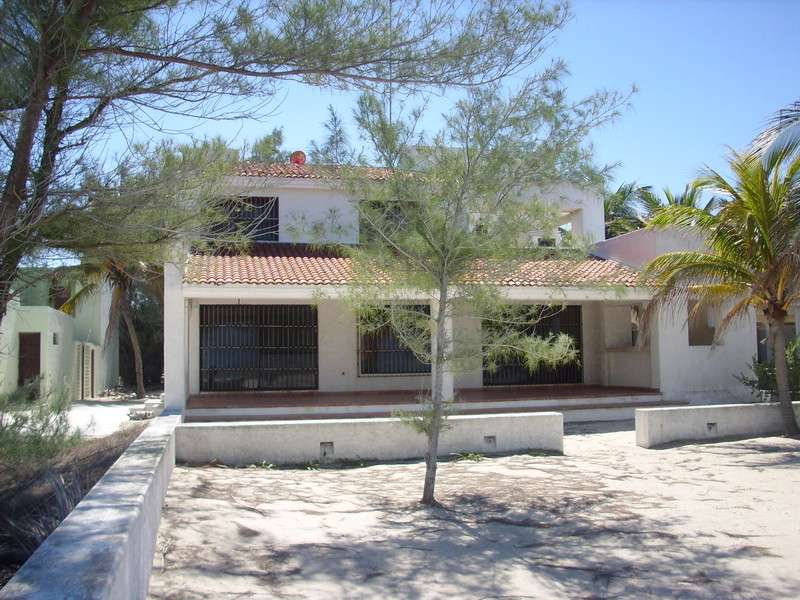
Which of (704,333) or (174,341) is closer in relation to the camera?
(174,341)

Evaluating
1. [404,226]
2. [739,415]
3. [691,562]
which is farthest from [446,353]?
[739,415]

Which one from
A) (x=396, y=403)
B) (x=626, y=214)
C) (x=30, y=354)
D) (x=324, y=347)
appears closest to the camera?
(x=396, y=403)

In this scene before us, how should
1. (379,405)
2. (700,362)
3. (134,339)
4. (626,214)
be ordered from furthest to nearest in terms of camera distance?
1. (626,214)
2. (134,339)
3. (700,362)
4. (379,405)

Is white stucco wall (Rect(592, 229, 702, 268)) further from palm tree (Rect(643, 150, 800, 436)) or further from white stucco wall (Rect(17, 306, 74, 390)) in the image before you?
white stucco wall (Rect(17, 306, 74, 390))

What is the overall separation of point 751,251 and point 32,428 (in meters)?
10.6

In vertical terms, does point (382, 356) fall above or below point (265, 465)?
above

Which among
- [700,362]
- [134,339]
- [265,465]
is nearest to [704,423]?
[700,362]

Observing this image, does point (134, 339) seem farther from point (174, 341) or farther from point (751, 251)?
point (751, 251)

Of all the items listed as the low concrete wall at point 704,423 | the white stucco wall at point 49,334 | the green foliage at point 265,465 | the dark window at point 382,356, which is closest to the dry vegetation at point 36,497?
the green foliage at point 265,465

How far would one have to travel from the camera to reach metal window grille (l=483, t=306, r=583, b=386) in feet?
57.7

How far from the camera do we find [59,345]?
850 inches

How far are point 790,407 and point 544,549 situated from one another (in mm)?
8006

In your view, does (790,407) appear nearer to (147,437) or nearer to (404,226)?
(404,226)

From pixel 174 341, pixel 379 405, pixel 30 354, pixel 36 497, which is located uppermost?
pixel 174 341
